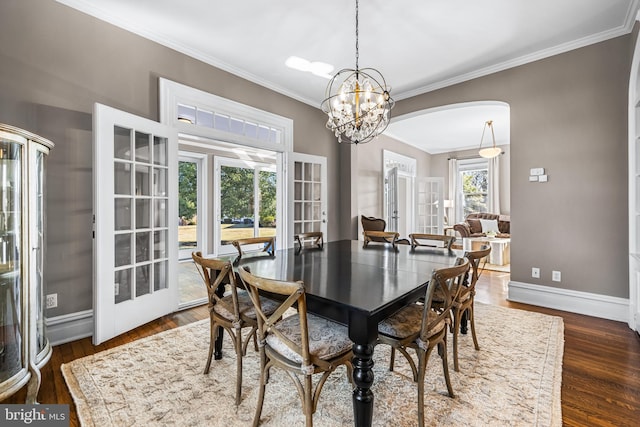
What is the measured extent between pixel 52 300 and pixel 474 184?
9.06 m

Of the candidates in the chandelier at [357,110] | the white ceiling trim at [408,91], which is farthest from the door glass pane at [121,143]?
the chandelier at [357,110]

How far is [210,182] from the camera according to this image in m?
6.57

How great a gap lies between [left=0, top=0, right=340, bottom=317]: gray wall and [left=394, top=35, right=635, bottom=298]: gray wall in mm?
4078

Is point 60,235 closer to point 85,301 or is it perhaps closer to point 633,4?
point 85,301

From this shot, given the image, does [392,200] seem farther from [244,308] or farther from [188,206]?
[244,308]

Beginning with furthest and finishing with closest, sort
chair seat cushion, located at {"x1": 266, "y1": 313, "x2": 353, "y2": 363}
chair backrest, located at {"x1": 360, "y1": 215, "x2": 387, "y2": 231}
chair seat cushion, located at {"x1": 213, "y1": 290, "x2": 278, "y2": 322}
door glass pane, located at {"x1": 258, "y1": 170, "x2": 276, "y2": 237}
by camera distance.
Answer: door glass pane, located at {"x1": 258, "y1": 170, "x2": 276, "y2": 237} < chair backrest, located at {"x1": 360, "y1": 215, "x2": 387, "y2": 231} < chair seat cushion, located at {"x1": 213, "y1": 290, "x2": 278, "y2": 322} < chair seat cushion, located at {"x1": 266, "y1": 313, "x2": 353, "y2": 363}

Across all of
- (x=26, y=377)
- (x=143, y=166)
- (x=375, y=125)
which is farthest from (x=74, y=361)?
(x=375, y=125)

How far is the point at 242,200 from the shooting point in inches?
282

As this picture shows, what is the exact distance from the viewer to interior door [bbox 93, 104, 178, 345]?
2391 millimetres

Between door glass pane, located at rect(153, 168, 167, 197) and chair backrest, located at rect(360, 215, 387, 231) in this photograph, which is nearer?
door glass pane, located at rect(153, 168, 167, 197)

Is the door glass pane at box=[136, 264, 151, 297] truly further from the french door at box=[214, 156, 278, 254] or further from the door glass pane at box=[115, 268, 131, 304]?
the french door at box=[214, 156, 278, 254]

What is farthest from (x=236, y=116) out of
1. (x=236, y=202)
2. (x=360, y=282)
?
(x=236, y=202)

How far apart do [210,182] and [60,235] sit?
4.30 m

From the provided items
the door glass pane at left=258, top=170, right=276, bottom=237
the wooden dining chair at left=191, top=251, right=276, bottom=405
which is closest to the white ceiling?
the wooden dining chair at left=191, top=251, right=276, bottom=405
